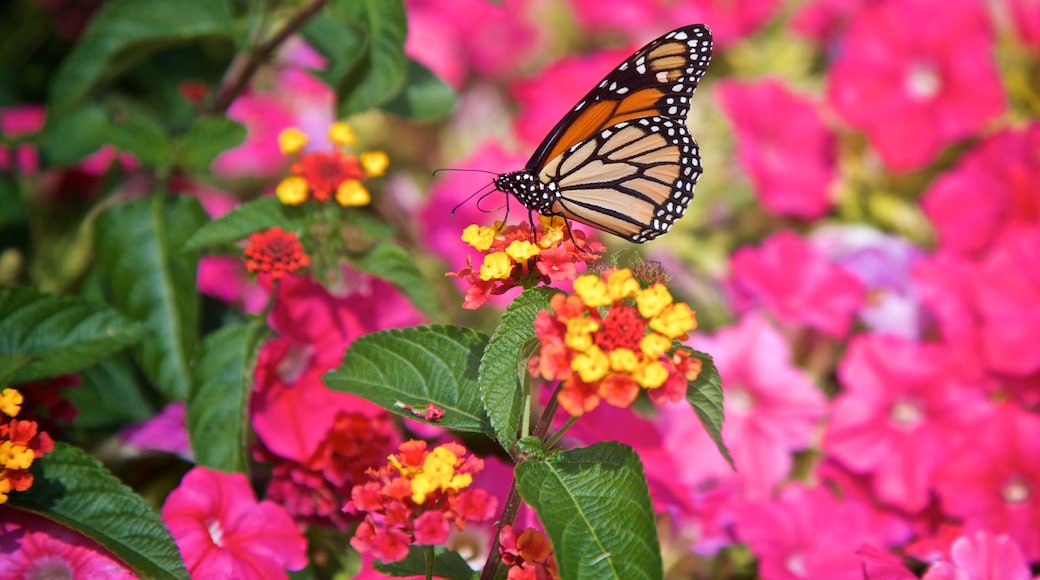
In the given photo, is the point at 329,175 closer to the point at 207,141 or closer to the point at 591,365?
the point at 207,141

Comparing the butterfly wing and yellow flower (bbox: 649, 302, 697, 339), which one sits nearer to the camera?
yellow flower (bbox: 649, 302, 697, 339)

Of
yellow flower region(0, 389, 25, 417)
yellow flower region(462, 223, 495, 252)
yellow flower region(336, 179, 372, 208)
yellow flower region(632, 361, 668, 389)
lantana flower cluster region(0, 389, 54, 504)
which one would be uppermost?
yellow flower region(336, 179, 372, 208)

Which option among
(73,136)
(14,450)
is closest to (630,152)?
(14,450)

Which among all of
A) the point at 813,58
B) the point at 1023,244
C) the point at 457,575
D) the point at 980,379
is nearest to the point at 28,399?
the point at 457,575

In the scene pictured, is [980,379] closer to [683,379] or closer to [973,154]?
[973,154]

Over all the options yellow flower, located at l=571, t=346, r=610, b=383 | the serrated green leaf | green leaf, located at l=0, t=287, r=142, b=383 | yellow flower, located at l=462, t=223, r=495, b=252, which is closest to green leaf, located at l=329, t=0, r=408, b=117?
the serrated green leaf

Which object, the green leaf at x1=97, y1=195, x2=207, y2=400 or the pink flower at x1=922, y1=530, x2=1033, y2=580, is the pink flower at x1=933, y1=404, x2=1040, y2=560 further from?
the green leaf at x1=97, y1=195, x2=207, y2=400
